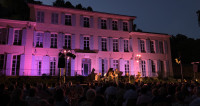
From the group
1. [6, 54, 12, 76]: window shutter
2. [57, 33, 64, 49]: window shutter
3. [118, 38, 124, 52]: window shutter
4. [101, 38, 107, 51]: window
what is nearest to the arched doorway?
[101, 38, 107, 51]: window

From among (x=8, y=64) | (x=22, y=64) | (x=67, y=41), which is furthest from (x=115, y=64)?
(x=8, y=64)

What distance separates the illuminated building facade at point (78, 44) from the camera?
1959 centimetres

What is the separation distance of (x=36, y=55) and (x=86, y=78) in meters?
6.49

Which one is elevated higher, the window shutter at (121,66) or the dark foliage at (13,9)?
the dark foliage at (13,9)

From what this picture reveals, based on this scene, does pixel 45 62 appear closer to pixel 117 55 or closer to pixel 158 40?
pixel 117 55

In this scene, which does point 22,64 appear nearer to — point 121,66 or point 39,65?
point 39,65

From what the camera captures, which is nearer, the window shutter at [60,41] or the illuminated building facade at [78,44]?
the illuminated building facade at [78,44]

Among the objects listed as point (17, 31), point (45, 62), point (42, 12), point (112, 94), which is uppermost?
point (42, 12)

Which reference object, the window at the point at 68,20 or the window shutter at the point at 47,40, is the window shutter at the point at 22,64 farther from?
the window at the point at 68,20

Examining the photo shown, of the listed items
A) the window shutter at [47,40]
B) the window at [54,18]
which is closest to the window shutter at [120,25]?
the window at [54,18]

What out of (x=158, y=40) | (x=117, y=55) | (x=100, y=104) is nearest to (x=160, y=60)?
(x=158, y=40)

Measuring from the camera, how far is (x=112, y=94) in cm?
736

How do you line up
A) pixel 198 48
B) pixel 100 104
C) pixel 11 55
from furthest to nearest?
pixel 198 48 < pixel 11 55 < pixel 100 104

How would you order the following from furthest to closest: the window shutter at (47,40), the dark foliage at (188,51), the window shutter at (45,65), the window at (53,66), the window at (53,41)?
the dark foliage at (188,51) < the window at (53,41) < the window shutter at (47,40) < the window at (53,66) < the window shutter at (45,65)
